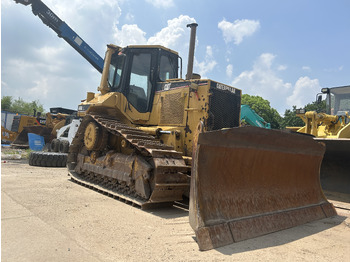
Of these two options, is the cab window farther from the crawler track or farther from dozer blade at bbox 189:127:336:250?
dozer blade at bbox 189:127:336:250

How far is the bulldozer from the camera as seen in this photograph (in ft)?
10.7

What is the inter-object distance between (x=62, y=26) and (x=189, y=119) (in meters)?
9.63

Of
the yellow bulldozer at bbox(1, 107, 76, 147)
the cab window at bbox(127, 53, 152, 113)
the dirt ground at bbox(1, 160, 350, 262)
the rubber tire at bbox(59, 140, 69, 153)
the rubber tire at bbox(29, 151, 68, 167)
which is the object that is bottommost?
the dirt ground at bbox(1, 160, 350, 262)

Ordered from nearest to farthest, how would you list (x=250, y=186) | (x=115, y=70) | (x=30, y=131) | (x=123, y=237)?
(x=123, y=237) < (x=250, y=186) < (x=115, y=70) < (x=30, y=131)

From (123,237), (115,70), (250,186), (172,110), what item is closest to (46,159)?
(115,70)

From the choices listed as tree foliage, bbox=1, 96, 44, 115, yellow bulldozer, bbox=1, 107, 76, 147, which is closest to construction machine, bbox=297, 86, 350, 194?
yellow bulldozer, bbox=1, 107, 76, 147

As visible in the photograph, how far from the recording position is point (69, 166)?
715cm

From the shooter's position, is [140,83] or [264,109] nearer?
[140,83]

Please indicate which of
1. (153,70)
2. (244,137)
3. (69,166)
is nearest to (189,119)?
(153,70)

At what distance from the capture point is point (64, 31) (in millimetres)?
12180

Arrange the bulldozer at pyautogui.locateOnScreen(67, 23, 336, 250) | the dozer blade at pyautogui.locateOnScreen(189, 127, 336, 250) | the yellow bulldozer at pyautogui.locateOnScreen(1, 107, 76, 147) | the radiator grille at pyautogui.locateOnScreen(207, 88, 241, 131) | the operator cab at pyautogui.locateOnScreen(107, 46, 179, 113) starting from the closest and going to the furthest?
1. the dozer blade at pyautogui.locateOnScreen(189, 127, 336, 250)
2. the bulldozer at pyautogui.locateOnScreen(67, 23, 336, 250)
3. the radiator grille at pyautogui.locateOnScreen(207, 88, 241, 131)
4. the operator cab at pyautogui.locateOnScreen(107, 46, 179, 113)
5. the yellow bulldozer at pyautogui.locateOnScreen(1, 107, 76, 147)

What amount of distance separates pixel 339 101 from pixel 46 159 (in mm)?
9804

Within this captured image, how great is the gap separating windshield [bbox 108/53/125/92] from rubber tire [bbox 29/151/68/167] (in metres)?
4.24

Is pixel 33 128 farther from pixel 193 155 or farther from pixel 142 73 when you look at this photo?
pixel 193 155
